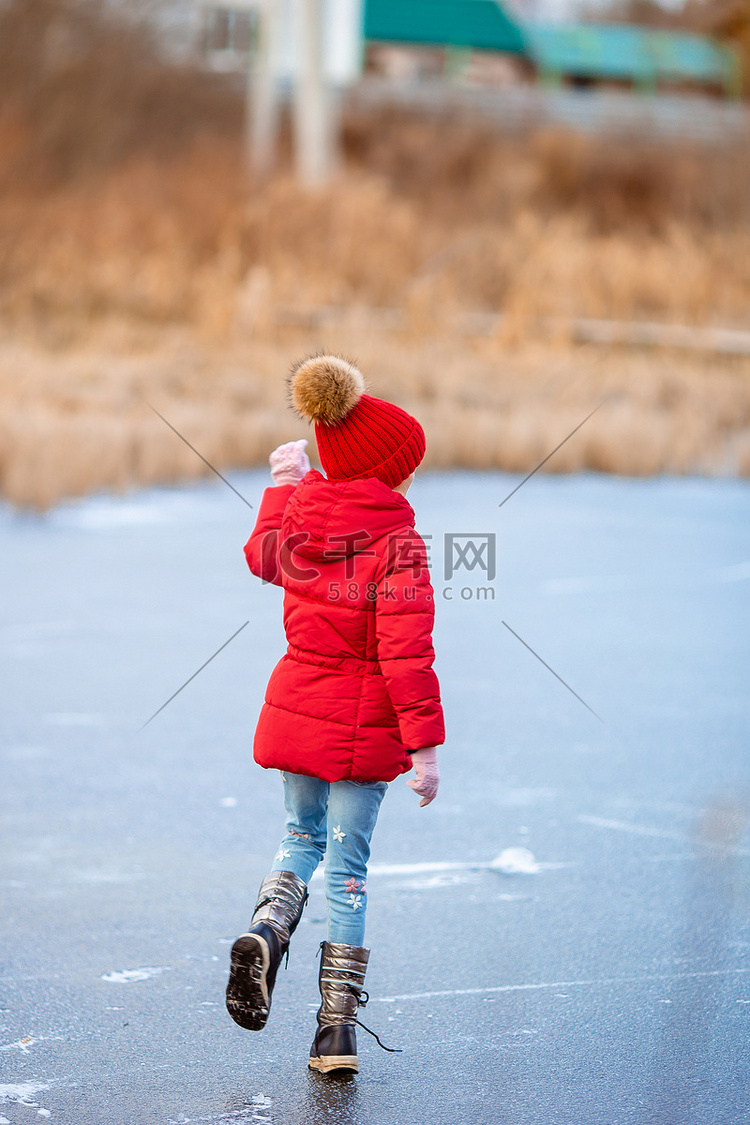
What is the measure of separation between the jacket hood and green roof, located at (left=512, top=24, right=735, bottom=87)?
53081 mm

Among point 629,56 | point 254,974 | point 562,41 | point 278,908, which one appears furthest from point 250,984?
point 562,41

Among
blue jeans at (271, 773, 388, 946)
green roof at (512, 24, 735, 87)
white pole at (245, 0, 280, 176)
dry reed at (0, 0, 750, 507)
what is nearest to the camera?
blue jeans at (271, 773, 388, 946)

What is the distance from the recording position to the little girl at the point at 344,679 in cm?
288

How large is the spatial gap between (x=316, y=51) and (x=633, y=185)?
29.6ft

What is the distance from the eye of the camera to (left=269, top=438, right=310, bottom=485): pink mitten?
329 centimetres

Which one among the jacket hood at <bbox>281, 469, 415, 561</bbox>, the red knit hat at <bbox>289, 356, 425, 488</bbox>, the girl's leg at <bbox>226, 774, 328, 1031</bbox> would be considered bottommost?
the girl's leg at <bbox>226, 774, 328, 1031</bbox>

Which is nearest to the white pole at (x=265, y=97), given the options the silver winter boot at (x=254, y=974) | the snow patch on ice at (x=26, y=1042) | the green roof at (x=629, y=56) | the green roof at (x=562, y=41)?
the green roof at (x=562, y=41)

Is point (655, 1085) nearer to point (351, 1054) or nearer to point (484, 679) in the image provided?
point (351, 1054)

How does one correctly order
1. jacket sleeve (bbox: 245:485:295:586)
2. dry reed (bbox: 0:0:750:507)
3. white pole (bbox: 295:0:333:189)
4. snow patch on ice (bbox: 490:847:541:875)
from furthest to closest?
white pole (bbox: 295:0:333:189) → dry reed (bbox: 0:0:750:507) → snow patch on ice (bbox: 490:847:541:875) → jacket sleeve (bbox: 245:485:295:586)

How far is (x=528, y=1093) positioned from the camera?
2.87 metres

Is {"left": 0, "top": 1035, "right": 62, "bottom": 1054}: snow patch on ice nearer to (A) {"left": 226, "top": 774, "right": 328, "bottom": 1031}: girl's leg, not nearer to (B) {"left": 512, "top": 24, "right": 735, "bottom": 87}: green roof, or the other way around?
(A) {"left": 226, "top": 774, "right": 328, "bottom": 1031}: girl's leg

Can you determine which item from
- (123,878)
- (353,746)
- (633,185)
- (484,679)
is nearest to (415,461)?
(353,746)

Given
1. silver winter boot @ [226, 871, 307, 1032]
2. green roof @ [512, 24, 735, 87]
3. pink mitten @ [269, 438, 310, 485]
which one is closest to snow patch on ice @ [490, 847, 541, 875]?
silver winter boot @ [226, 871, 307, 1032]

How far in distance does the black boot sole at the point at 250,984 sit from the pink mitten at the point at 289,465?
1.05 metres
